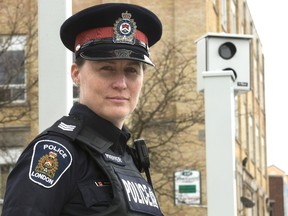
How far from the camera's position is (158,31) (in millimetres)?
3945

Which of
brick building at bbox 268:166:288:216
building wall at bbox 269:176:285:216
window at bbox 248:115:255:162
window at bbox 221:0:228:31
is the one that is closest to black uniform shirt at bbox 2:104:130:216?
window at bbox 221:0:228:31

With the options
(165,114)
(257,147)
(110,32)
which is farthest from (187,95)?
(110,32)

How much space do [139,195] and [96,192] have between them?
219mm

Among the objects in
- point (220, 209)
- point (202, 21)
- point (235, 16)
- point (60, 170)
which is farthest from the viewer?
point (235, 16)

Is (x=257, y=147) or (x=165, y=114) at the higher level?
(x=165, y=114)

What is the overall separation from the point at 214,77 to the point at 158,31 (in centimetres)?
474

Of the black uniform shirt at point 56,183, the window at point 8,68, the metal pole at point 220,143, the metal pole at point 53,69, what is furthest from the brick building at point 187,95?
the black uniform shirt at point 56,183

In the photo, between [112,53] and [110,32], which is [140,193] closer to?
[112,53]

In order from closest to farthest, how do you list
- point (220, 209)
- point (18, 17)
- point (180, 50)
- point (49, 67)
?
point (49, 67), point (220, 209), point (18, 17), point (180, 50)

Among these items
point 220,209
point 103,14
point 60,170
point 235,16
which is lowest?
point 220,209

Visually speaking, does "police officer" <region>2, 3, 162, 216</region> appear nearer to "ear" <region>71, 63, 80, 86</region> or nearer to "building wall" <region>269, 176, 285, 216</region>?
"ear" <region>71, 63, 80, 86</region>

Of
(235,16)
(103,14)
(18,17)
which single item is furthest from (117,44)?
(235,16)

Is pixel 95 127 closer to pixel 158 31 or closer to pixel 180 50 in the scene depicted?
pixel 158 31

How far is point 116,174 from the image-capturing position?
11.4ft
